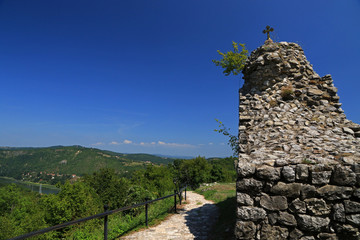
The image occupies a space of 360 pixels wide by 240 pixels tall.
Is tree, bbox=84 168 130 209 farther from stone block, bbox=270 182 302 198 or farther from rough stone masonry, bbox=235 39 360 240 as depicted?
stone block, bbox=270 182 302 198

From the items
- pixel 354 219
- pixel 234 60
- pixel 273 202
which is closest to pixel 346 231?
pixel 354 219

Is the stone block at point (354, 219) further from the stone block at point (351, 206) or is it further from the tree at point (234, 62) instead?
the tree at point (234, 62)

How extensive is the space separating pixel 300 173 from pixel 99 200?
3410 centimetres

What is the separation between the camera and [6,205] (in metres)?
35.4

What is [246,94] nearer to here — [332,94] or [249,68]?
[249,68]

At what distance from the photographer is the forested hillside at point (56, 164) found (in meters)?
125

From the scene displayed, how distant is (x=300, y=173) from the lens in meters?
3.31

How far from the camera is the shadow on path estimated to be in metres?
5.26

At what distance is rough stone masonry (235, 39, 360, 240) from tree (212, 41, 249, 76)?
341 centimetres

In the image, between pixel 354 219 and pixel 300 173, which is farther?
pixel 300 173

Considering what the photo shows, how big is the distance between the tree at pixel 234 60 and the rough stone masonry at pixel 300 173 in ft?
11.2

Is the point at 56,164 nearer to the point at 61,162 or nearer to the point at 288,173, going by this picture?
the point at 61,162

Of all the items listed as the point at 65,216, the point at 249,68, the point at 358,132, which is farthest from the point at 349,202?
the point at 65,216

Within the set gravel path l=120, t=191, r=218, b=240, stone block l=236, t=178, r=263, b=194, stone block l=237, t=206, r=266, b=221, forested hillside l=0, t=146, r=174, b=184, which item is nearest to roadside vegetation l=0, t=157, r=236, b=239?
gravel path l=120, t=191, r=218, b=240
